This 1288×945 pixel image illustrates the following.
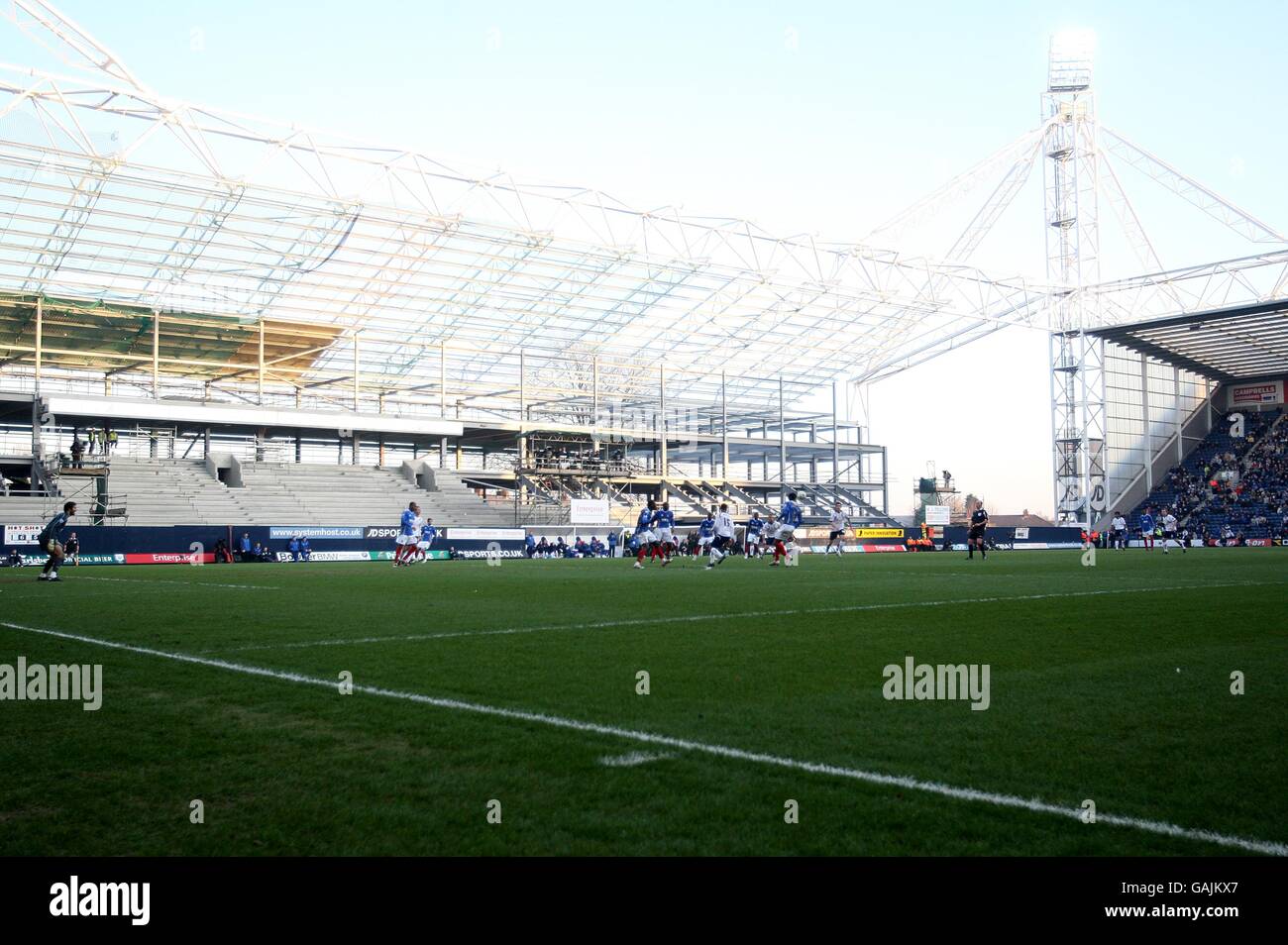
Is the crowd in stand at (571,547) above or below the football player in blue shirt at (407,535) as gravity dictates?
below

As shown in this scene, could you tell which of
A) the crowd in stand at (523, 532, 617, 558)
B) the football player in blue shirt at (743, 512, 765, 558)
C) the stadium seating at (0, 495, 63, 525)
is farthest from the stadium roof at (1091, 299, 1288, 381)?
the stadium seating at (0, 495, 63, 525)

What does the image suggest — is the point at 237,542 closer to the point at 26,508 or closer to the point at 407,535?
the point at 26,508

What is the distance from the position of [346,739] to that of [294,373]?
179 feet

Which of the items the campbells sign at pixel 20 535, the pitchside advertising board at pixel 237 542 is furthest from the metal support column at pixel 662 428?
the campbells sign at pixel 20 535

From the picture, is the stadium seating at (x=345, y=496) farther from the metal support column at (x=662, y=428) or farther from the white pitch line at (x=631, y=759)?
the white pitch line at (x=631, y=759)

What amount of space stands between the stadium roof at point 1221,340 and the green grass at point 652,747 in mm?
49775

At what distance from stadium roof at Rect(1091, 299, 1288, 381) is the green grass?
4978 cm

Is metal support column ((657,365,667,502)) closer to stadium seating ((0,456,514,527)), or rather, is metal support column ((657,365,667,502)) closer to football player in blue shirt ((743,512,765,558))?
stadium seating ((0,456,514,527))

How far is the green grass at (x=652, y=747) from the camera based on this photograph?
12.1 feet

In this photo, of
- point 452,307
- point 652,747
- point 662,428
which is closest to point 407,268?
point 452,307

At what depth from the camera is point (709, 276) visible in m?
50.2

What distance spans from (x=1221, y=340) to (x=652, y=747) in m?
64.2

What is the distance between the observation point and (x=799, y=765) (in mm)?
4602
